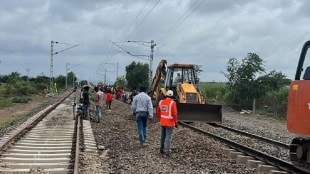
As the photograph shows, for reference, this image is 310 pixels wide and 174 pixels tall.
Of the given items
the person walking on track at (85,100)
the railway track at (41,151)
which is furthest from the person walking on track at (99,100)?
the railway track at (41,151)

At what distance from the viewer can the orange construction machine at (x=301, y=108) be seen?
32.6 ft

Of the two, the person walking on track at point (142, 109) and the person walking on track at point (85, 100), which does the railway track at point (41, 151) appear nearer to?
the person walking on track at point (142, 109)

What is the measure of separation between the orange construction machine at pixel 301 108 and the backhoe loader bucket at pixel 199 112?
14.0 meters

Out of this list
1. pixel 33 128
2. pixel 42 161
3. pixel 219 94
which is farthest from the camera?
pixel 219 94

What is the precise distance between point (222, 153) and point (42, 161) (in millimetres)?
5019

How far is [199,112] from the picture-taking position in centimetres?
2514

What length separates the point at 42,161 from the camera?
12.8 metres

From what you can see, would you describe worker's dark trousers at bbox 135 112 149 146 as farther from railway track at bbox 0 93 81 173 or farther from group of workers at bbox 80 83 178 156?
railway track at bbox 0 93 81 173

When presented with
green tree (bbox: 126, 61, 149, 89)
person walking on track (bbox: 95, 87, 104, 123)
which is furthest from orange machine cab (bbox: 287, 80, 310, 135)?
green tree (bbox: 126, 61, 149, 89)

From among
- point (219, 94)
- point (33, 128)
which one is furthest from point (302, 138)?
point (219, 94)

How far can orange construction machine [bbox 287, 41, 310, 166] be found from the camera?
9.94 meters

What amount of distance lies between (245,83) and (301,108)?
34.1m

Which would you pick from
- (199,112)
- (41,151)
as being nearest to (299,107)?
(41,151)

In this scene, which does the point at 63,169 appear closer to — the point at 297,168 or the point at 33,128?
the point at 297,168
